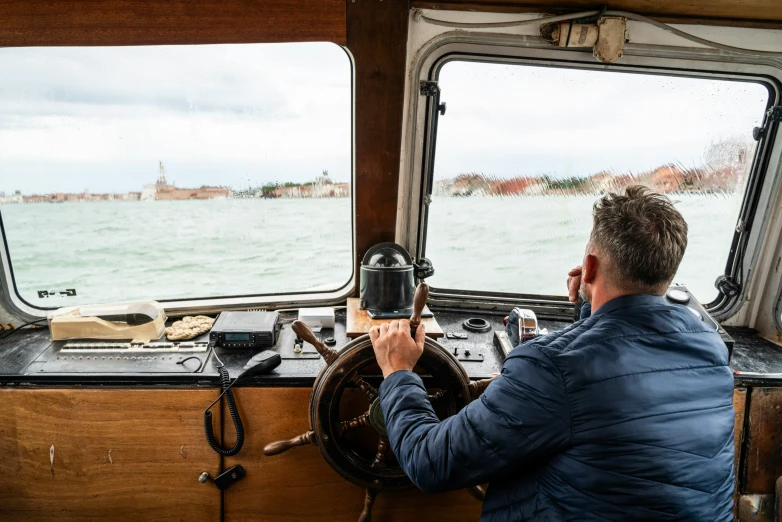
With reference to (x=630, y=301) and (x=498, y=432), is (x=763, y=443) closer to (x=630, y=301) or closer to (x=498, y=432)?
(x=630, y=301)

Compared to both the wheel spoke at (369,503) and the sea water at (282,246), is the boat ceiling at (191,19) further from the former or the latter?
A: the wheel spoke at (369,503)

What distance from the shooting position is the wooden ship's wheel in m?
1.50

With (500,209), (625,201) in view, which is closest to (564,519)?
(625,201)

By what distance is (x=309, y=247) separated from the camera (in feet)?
7.68

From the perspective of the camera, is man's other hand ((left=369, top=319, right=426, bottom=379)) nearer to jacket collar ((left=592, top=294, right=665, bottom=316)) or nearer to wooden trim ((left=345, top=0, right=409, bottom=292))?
jacket collar ((left=592, top=294, right=665, bottom=316))

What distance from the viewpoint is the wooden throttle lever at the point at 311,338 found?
1.45 meters

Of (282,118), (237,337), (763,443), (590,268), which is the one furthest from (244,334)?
(763,443)

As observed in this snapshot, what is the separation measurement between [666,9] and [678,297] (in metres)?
1.07

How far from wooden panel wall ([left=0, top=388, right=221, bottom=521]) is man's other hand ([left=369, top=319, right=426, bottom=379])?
2.21 ft

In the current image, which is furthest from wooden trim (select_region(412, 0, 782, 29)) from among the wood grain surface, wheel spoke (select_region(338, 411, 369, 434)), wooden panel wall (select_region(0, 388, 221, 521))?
wooden panel wall (select_region(0, 388, 221, 521))

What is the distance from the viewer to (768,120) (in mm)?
2078

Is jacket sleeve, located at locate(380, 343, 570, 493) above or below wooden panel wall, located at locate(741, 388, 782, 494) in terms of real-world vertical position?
above

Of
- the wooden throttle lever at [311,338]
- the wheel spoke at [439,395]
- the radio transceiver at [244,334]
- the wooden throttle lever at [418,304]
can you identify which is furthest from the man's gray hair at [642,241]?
the radio transceiver at [244,334]

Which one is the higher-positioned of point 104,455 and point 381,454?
point 381,454
